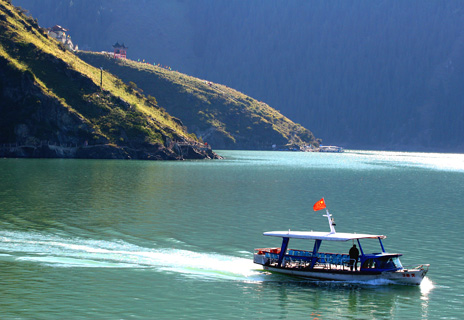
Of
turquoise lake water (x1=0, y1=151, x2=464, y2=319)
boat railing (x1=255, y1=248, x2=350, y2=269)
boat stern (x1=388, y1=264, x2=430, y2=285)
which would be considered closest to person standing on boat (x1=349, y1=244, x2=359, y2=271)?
boat railing (x1=255, y1=248, x2=350, y2=269)

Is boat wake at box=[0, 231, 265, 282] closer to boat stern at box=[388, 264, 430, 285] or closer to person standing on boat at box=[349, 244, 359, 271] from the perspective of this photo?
person standing on boat at box=[349, 244, 359, 271]

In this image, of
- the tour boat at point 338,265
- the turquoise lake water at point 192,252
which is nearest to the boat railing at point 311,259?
the tour boat at point 338,265

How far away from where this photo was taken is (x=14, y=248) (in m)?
48.7

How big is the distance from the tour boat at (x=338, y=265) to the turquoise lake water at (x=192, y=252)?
0.70 meters

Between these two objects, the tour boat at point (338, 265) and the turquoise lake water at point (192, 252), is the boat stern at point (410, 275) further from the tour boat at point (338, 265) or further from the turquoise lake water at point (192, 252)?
the turquoise lake water at point (192, 252)

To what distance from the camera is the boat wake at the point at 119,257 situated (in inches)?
1758

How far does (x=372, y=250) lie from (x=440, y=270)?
8852mm

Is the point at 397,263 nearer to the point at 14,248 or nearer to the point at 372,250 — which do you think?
the point at 372,250

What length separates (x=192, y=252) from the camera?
50.3 metres

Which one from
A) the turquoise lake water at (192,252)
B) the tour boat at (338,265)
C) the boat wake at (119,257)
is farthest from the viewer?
the boat wake at (119,257)

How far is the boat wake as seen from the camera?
147 ft

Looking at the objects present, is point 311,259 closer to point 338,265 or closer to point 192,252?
point 338,265

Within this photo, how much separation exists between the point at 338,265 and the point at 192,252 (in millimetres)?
13780

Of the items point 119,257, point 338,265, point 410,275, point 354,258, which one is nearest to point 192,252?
point 119,257
